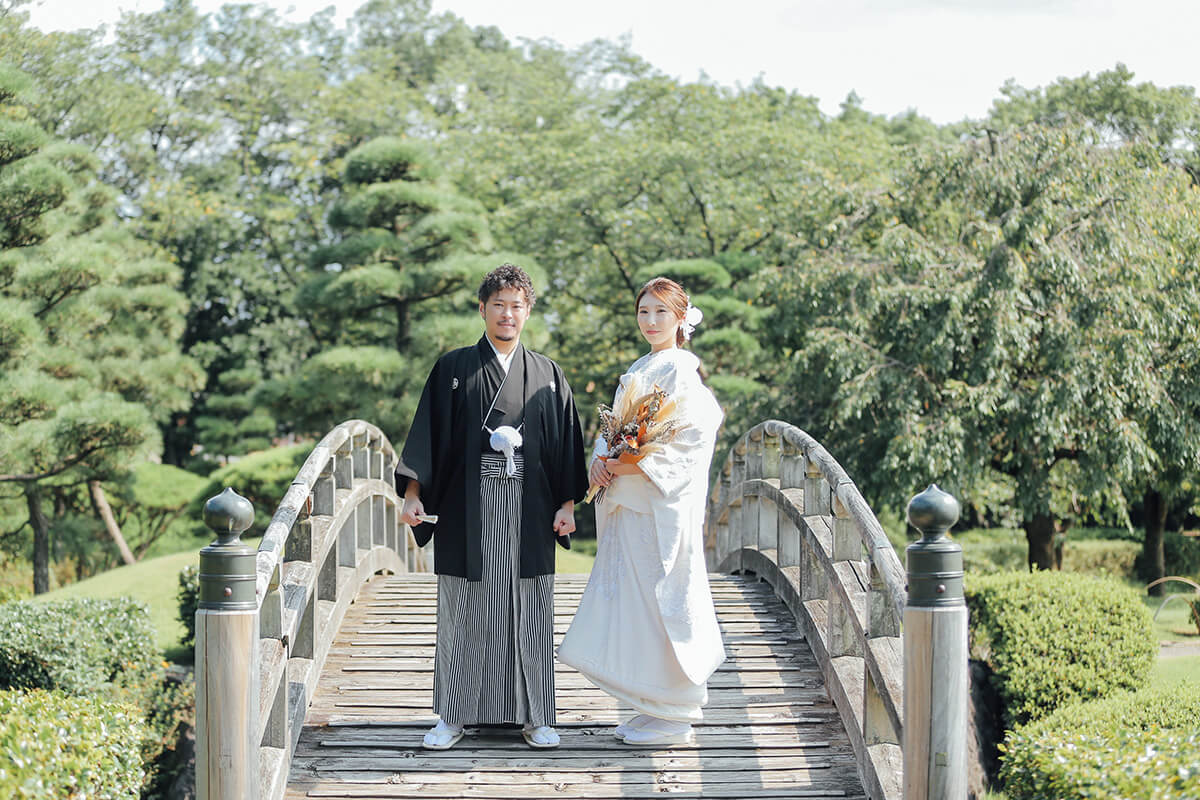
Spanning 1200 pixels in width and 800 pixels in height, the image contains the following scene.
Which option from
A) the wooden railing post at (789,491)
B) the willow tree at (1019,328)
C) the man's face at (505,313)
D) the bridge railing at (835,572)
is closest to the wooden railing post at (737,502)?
the bridge railing at (835,572)

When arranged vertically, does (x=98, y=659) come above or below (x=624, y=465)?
below

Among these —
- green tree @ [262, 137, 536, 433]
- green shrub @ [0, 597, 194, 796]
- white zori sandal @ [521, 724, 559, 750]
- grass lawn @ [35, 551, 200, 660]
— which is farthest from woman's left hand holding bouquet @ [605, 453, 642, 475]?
green tree @ [262, 137, 536, 433]

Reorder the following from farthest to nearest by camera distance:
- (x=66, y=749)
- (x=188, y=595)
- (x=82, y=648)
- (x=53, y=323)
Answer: (x=53, y=323), (x=188, y=595), (x=82, y=648), (x=66, y=749)

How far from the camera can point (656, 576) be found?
4.38 metres

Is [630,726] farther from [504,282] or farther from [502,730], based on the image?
[504,282]

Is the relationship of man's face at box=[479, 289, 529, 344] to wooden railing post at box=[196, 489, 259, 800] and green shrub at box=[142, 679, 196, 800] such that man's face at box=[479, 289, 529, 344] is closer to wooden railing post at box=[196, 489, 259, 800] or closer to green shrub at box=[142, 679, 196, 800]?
wooden railing post at box=[196, 489, 259, 800]

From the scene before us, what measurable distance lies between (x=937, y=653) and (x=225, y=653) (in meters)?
2.15

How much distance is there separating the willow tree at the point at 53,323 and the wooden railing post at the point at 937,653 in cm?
1037

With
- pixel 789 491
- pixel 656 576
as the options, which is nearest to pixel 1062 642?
pixel 789 491

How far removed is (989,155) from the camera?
1136 centimetres

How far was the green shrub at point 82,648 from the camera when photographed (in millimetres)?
7840

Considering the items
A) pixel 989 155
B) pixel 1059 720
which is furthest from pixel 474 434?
pixel 989 155

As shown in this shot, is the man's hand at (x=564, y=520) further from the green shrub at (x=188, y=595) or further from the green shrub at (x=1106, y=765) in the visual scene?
the green shrub at (x=188, y=595)

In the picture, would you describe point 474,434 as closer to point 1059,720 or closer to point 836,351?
point 1059,720
